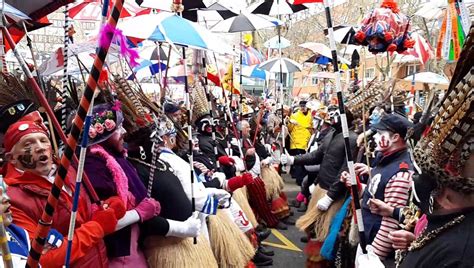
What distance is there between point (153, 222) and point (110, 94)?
3.11 ft

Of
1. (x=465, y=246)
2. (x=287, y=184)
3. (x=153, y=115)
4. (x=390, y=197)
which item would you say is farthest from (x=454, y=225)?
(x=287, y=184)

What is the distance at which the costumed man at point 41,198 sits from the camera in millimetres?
2283

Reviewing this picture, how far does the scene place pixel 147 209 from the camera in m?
2.97

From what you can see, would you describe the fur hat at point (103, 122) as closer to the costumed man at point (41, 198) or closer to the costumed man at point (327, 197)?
the costumed man at point (41, 198)

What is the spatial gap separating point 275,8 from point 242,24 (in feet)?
2.63

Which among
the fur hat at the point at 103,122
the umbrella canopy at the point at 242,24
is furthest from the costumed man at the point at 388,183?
the umbrella canopy at the point at 242,24

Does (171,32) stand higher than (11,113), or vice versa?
(171,32)

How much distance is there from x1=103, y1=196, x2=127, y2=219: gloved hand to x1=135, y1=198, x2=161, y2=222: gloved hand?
0.21 m

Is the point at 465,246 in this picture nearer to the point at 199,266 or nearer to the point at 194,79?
the point at 199,266

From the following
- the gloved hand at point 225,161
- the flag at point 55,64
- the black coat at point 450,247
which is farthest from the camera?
the gloved hand at point 225,161

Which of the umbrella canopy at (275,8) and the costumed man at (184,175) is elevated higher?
the umbrella canopy at (275,8)

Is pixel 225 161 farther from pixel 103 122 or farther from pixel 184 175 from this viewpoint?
pixel 103 122

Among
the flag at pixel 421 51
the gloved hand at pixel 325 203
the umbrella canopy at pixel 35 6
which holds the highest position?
the umbrella canopy at pixel 35 6

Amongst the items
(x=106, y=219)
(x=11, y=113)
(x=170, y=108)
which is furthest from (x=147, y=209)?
(x=170, y=108)
